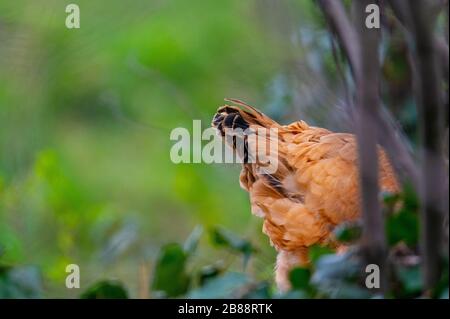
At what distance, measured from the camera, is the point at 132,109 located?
2744 millimetres

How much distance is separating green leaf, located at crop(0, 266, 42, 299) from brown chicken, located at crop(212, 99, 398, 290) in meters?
0.40

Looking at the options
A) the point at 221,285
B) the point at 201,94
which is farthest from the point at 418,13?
the point at 201,94

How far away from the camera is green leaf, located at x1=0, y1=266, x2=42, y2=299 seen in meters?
1.46

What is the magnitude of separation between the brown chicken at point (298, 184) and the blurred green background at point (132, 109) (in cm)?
5

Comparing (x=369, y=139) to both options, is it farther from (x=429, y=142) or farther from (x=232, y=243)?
(x=232, y=243)

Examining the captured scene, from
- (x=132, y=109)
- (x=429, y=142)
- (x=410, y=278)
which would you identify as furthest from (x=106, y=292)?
(x=132, y=109)

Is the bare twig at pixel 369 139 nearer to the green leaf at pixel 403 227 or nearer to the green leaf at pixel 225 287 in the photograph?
the green leaf at pixel 403 227

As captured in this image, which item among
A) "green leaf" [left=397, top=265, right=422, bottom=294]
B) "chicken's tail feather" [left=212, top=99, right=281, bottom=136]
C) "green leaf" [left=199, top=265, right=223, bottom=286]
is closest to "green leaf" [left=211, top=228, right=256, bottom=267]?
"green leaf" [left=199, top=265, right=223, bottom=286]

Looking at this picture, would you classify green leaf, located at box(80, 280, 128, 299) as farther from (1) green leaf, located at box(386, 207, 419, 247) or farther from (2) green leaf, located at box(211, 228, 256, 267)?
(1) green leaf, located at box(386, 207, 419, 247)

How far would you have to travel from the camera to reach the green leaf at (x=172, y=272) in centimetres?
133

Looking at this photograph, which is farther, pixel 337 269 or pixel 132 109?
pixel 132 109

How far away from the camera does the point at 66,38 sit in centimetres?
201

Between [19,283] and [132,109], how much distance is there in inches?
52.2

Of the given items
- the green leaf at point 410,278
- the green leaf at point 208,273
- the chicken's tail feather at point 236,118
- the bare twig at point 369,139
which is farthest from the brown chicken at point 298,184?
the bare twig at point 369,139
